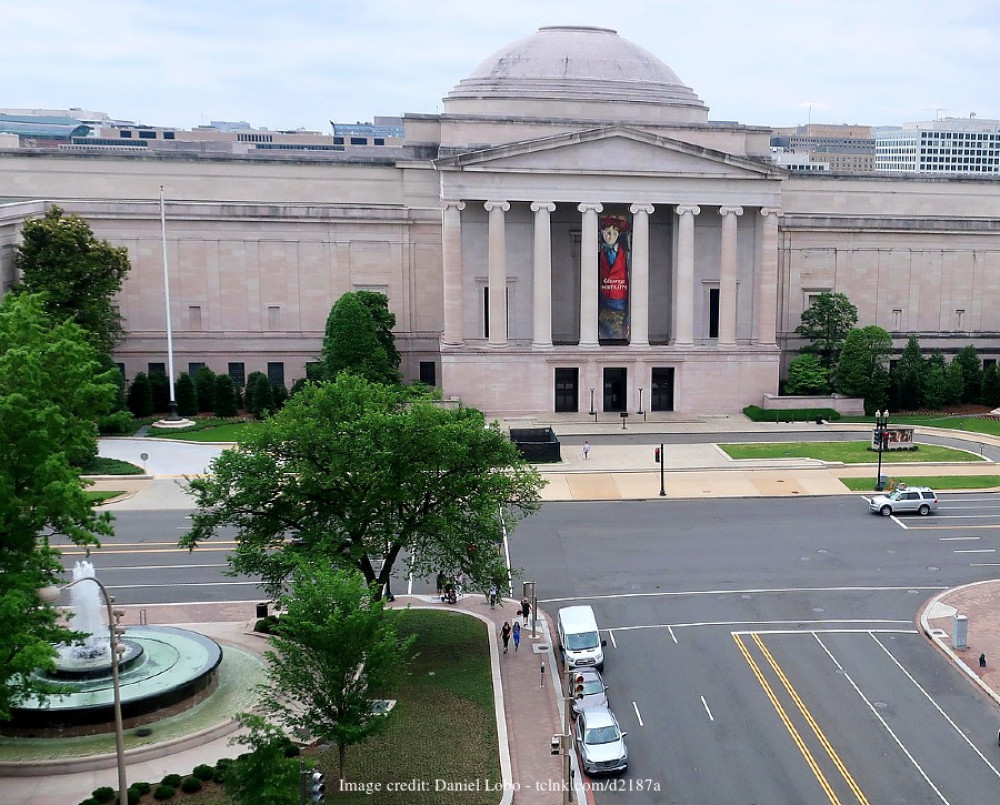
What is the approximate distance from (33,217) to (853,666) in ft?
200

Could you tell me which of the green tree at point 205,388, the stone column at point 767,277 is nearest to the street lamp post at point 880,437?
the stone column at point 767,277

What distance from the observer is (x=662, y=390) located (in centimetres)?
8006

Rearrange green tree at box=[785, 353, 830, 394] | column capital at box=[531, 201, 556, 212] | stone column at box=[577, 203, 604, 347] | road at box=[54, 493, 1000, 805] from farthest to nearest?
1. green tree at box=[785, 353, 830, 394]
2. stone column at box=[577, 203, 604, 347]
3. column capital at box=[531, 201, 556, 212]
4. road at box=[54, 493, 1000, 805]

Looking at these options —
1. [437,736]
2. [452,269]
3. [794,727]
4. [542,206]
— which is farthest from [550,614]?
[542,206]

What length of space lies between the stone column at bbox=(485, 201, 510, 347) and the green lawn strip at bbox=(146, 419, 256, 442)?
17591 millimetres

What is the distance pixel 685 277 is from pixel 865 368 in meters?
13.5

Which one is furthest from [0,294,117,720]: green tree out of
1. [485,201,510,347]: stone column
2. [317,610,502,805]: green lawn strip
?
[485,201,510,347]: stone column

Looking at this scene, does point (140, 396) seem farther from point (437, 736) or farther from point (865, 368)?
point (437, 736)

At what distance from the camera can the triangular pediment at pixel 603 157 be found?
2972 inches

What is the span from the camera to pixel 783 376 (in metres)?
86.2

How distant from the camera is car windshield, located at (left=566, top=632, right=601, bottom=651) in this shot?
119 ft

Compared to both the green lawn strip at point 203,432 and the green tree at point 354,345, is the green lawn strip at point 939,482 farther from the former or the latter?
the green lawn strip at point 203,432

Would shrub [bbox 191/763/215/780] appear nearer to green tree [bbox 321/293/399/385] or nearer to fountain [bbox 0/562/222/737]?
fountain [bbox 0/562/222/737]

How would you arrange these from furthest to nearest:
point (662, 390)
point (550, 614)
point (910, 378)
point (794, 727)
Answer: point (910, 378) < point (662, 390) < point (550, 614) < point (794, 727)
